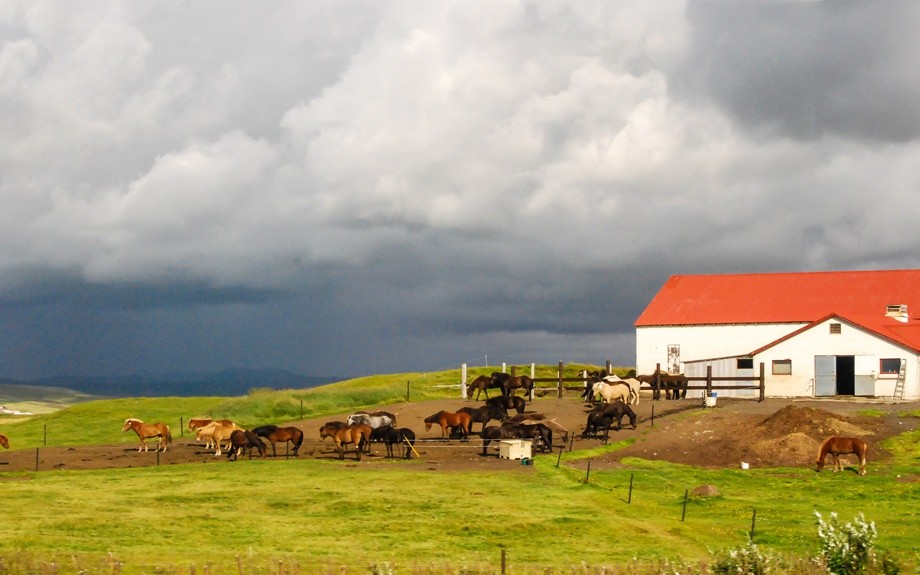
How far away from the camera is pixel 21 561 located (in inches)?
814

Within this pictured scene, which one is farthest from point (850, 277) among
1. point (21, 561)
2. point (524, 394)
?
point (21, 561)

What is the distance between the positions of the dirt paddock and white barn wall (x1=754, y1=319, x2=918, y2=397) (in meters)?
6.17

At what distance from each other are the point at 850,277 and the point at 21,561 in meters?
68.7

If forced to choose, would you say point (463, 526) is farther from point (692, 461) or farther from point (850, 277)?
point (850, 277)

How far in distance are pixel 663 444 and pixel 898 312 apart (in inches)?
1252

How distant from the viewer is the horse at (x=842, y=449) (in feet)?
131

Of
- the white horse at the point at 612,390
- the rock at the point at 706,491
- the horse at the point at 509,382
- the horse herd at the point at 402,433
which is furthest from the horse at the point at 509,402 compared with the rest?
the rock at the point at 706,491

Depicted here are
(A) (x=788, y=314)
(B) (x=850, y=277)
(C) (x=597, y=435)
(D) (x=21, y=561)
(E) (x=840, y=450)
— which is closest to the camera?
(D) (x=21, y=561)

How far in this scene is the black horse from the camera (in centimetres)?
4784

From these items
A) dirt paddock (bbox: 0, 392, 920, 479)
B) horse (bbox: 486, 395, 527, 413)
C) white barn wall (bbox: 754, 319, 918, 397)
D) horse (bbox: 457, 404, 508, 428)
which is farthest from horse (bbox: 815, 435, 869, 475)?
white barn wall (bbox: 754, 319, 918, 397)

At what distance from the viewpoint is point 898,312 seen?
70.6 meters

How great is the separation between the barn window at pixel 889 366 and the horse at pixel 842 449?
76.3ft

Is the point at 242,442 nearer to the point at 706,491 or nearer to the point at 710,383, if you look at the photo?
the point at 706,491

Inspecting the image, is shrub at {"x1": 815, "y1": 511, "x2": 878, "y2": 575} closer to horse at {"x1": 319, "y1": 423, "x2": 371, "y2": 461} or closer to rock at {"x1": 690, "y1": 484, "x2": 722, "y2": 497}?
rock at {"x1": 690, "y1": 484, "x2": 722, "y2": 497}
